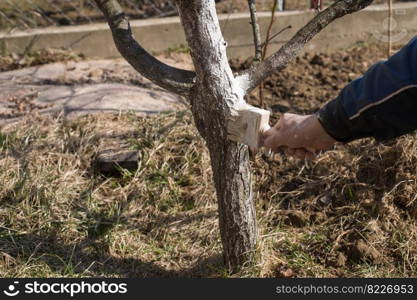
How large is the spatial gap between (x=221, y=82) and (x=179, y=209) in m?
1.19

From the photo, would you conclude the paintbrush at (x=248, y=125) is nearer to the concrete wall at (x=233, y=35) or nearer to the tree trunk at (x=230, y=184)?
the tree trunk at (x=230, y=184)

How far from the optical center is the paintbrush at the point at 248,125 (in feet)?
8.41

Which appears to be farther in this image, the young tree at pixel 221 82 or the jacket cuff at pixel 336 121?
the young tree at pixel 221 82

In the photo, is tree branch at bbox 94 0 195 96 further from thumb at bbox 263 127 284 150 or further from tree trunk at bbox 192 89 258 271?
thumb at bbox 263 127 284 150

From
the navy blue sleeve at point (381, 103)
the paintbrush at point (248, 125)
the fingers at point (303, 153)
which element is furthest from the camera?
the paintbrush at point (248, 125)

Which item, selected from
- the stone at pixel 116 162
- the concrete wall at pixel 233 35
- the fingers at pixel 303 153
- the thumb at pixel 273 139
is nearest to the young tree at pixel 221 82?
the thumb at pixel 273 139

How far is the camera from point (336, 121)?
89.0 inches

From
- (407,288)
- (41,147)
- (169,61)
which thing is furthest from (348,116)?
(169,61)

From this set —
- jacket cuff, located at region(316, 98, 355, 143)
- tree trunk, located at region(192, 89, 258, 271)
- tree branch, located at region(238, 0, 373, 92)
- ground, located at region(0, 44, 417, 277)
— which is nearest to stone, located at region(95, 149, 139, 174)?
ground, located at region(0, 44, 417, 277)

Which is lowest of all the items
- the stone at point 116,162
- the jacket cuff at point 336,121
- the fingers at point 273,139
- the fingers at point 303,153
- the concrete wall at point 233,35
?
the stone at point 116,162

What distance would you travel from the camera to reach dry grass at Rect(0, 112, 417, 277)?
11.4ft

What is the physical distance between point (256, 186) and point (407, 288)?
3.45ft

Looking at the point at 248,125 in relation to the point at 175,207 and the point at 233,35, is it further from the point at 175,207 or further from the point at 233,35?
the point at 233,35

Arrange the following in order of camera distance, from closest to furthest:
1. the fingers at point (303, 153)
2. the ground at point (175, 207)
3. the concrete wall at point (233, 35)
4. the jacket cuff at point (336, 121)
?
1. the jacket cuff at point (336, 121)
2. the fingers at point (303, 153)
3. the ground at point (175, 207)
4. the concrete wall at point (233, 35)
